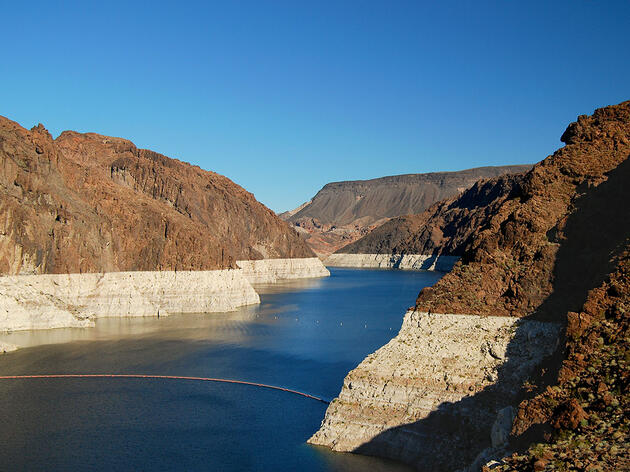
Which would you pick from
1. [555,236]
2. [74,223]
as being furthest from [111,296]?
[555,236]

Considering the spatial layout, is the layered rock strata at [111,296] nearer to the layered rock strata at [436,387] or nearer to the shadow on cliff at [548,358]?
the layered rock strata at [436,387]

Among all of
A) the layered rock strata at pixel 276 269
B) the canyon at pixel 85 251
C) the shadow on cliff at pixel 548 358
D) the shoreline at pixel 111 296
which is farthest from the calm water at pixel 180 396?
the layered rock strata at pixel 276 269

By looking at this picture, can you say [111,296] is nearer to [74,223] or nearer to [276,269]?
[74,223]

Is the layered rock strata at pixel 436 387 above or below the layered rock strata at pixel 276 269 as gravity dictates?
below

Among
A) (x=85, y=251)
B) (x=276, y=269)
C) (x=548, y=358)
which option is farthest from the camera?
(x=276, y=269)

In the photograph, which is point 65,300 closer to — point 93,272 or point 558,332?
point 93,272
